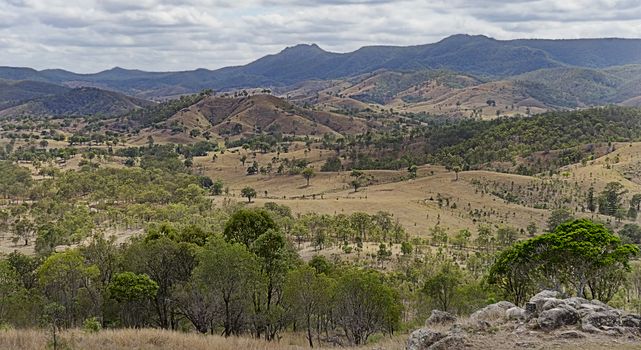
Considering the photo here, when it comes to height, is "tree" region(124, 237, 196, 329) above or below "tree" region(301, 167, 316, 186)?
above

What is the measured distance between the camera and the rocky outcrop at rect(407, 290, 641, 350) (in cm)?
1516

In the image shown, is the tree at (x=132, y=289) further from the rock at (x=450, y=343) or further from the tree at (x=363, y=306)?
the rock at (x=450, y=343)

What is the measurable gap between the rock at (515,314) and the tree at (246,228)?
13240mm

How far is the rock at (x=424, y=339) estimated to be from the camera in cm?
1514

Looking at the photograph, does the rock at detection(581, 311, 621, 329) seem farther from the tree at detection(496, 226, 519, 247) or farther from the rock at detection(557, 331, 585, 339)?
the tree at detection(496, 226, 519, 247)

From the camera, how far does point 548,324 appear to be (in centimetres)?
1584

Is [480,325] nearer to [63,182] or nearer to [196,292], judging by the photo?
[196,292]

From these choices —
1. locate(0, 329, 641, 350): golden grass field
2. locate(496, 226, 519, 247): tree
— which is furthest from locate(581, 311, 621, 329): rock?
locate(496, 226, 519, 247): tree

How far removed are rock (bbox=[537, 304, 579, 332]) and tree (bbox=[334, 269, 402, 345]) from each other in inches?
425

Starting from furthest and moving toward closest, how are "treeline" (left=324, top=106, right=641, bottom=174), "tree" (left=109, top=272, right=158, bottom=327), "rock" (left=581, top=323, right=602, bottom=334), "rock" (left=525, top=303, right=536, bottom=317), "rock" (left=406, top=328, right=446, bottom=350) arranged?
"treeline" (left=324, top=106, right=641, bottom=174) → "tree" (left=109, top=272, right=158, bottom=327) → "rock" (left=525, top=303, right=536, bottom=317) → "rock" (left=581, top=323, right=602, bottom=334) → "rock" (left=406, top=328, right=446, bottom=350)

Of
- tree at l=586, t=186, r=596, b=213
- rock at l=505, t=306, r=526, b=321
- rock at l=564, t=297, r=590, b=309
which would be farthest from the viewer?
tree at l=586, t=186, r=596, b=213

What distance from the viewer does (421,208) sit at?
92.4 m

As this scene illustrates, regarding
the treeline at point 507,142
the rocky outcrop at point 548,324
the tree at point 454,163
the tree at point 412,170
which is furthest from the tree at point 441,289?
the treeline at point 507,142

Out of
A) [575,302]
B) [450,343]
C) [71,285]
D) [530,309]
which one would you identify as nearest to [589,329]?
[575,302]
